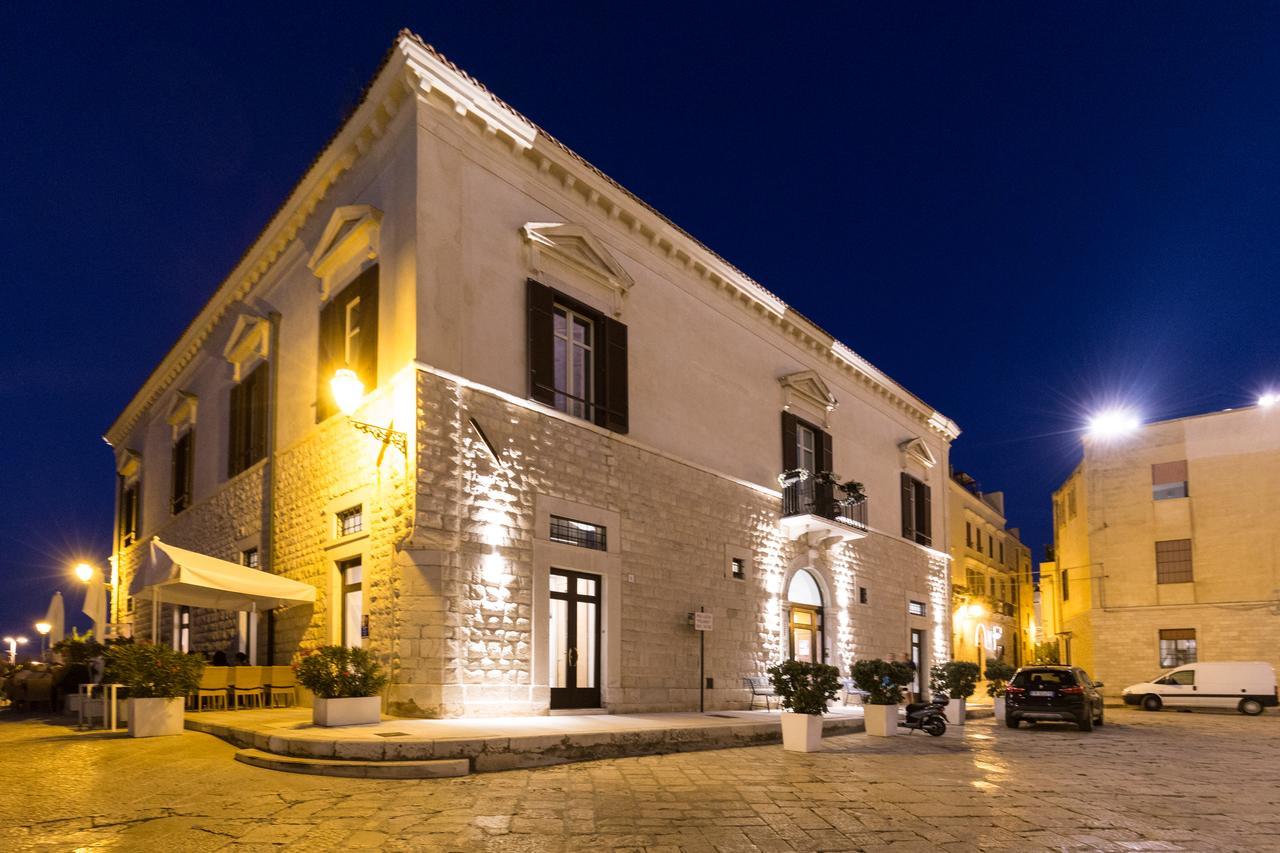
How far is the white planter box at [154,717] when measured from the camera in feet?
36.2

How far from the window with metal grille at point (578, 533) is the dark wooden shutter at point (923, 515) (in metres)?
14.8

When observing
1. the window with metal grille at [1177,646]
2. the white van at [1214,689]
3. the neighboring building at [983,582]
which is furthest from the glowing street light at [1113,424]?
the white van at [1214,689]

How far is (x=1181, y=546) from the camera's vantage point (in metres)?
31.4

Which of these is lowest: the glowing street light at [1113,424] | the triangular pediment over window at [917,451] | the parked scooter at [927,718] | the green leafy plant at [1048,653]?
the green leafy plant at [1048,653]

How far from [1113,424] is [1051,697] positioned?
1829 cm

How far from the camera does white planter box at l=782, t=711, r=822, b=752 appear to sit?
38.8 feet

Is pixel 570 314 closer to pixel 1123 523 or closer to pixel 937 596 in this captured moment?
pixel 937 596

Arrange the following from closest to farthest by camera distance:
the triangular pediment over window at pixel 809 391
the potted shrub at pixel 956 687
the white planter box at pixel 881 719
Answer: the white planter box at pixel 881 719, the potted shrub at pixel 956 687, the triangular pediment over window at pixel 809 391

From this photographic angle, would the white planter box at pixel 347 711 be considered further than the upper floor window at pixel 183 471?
No

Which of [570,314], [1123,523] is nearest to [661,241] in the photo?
[570,314]

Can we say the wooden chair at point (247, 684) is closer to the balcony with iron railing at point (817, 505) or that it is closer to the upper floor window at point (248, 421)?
the upper floor window at point (248, 421)

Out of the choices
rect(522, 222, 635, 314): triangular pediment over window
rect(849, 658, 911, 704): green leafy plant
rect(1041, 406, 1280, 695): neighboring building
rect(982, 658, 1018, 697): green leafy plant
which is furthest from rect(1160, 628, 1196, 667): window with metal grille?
rect(522, 222, 635, 314): triangular pediment over window

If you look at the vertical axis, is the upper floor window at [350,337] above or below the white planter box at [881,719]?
above

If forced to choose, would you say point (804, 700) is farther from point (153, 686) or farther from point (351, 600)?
point (153, 686)
